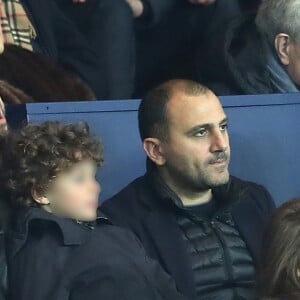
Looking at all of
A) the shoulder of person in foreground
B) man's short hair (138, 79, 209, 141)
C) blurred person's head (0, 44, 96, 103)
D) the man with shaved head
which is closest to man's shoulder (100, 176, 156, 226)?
the man with shaved head

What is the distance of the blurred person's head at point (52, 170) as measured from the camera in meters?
2.23

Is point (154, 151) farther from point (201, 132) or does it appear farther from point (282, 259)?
point (282, 259)

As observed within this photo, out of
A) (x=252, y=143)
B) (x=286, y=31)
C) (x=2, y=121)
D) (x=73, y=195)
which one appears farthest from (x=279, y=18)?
(x=73, y=195)

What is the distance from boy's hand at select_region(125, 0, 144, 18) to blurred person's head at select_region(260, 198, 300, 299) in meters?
1.55

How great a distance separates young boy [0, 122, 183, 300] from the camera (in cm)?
216

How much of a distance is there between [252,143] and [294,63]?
309 millimetres

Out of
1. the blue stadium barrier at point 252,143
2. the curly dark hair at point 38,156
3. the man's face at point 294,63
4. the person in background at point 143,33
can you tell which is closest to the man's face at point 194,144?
the blue stadium barrier at point 252,143

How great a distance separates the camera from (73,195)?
2262 millimetres

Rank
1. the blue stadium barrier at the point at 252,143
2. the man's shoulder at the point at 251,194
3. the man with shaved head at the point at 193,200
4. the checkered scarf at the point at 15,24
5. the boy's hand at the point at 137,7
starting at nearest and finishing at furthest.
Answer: the man with shaved head at the point at 193,200 < the man's shoulder at the point at 251,194 < the blue stadium barrier at the point at 252,143 < the checkered scarf at the point at 15,24 < the boy's hand at the point at 137,7

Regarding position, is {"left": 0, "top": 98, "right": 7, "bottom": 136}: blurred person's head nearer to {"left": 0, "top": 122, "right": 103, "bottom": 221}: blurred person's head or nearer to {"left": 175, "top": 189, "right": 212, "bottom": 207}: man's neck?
{"left": 0, "top": 122, "right": 103, "bottom": 221}: blurred person's head

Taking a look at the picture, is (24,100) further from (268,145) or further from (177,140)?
(268,145)

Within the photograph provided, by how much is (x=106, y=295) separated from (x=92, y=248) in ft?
0.36

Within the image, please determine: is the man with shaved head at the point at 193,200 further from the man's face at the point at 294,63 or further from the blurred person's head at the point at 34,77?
the man's face at the point at 294,63

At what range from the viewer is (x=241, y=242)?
258cm
